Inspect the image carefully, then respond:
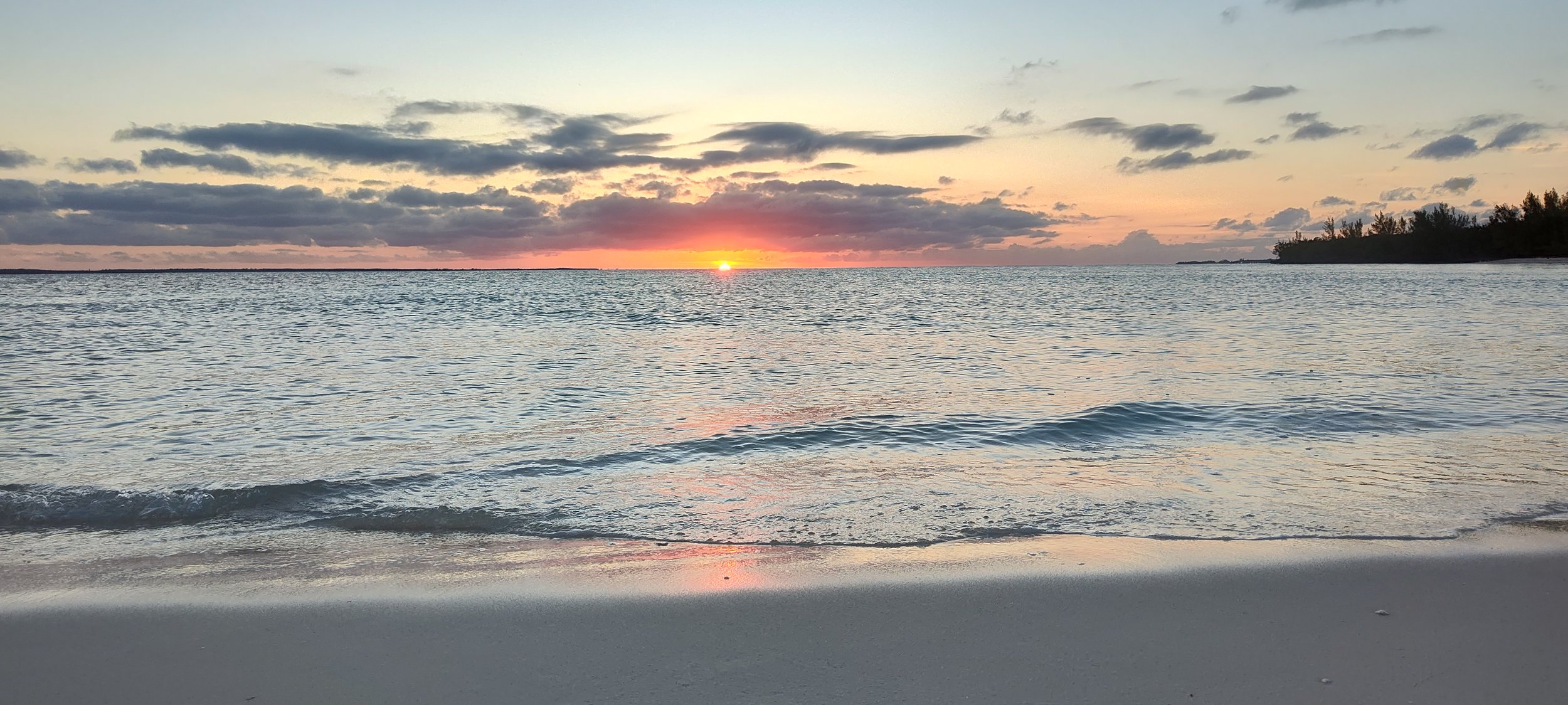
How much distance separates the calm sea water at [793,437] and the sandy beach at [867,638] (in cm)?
108

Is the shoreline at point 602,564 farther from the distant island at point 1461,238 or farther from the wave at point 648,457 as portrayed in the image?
the distant island at point 1461,238

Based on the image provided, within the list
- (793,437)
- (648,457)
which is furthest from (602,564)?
(793,437)

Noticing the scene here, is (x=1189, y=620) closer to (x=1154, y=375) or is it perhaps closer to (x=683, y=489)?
(x=683, y=489)

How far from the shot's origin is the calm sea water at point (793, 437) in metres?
7.34

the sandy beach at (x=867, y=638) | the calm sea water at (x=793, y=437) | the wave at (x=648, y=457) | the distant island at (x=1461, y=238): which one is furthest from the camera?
the distant island at (x=1461, y=238)

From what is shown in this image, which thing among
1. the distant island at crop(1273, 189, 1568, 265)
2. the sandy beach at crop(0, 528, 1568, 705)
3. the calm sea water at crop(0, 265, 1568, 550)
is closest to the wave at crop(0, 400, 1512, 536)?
the calm sea water at crop(0, 265, 1568, 550)

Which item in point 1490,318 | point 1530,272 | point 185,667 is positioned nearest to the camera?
point 185,667

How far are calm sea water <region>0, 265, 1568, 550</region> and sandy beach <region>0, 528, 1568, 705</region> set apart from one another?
3.56 feet

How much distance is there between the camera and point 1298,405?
516 inches

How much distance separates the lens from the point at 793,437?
1116 centimetres

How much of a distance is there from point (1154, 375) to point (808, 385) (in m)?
6.74

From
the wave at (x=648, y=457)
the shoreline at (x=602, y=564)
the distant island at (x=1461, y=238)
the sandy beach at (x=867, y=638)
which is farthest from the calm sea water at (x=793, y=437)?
the distant island at (x=1461, y=238)

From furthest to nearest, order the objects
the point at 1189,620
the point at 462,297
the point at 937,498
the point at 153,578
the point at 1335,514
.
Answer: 1. the point at 462,297
2. the point at 937,498
3. the point at 1335,514
4. the point at 153,578
5. the point at 1189,620

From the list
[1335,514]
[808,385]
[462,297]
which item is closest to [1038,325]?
[808,385]
